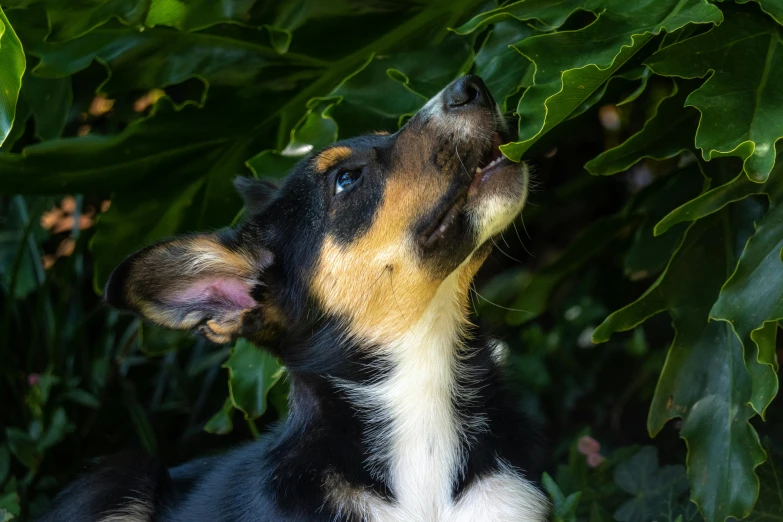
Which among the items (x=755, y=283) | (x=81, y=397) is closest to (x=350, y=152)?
(x=755, y=283)

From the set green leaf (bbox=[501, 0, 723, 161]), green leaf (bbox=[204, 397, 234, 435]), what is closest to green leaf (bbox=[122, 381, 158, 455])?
green leaf (bbox=[204, 397, 234, 435])

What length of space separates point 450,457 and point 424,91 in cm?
112

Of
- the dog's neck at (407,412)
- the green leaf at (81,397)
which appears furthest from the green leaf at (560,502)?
the green leaf at (81,397)

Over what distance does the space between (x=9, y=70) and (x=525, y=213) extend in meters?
1.94

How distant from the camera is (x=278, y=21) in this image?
3227 mm

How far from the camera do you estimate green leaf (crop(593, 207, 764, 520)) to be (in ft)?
8.63

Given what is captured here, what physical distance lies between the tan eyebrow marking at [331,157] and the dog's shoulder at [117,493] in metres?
1.20

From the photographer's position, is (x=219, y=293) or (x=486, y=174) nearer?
(x=486, y=174)

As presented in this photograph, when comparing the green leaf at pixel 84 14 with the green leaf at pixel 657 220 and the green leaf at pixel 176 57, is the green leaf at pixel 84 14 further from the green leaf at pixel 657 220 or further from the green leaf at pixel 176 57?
the green leaf at pixel 657 220

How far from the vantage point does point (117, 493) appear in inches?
123

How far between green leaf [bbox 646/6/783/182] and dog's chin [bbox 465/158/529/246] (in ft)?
1.43

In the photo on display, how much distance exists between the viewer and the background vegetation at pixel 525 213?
2.44 meters

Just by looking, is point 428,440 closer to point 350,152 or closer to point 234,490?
point 234,490

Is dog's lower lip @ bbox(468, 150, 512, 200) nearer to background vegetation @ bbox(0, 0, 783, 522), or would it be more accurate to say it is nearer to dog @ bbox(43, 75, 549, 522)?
dog @ bbox(43, 75, 549, 522)
